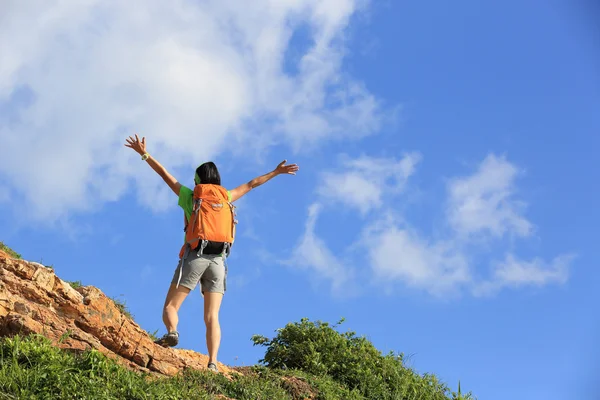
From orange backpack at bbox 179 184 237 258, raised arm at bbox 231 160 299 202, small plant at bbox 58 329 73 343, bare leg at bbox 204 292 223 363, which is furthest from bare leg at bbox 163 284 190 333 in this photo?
raised arm at bbox 231 160 299 202

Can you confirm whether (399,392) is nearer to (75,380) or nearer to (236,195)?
(236,195)

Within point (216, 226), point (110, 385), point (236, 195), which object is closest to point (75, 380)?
point (110, 385)

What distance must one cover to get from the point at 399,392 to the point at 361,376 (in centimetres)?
61

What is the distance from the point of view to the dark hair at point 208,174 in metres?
10.6

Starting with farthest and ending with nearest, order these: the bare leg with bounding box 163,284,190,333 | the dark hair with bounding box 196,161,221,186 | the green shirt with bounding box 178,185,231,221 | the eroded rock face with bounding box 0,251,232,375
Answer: the dark hair with bounding box 196,161,221,186 → the green shirt with bounding box 178,185,231,221 → the bare leg with bounding box 163,284,190,333 → the eroded rock face with bounding box 0,251,232,375

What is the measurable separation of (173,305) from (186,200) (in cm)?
157

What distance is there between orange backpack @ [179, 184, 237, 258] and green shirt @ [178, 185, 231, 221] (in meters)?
0.14

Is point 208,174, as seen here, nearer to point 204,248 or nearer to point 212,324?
point 204,248

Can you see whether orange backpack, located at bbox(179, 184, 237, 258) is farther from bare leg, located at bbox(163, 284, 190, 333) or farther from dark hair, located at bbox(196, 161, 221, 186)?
bare leg, located at bbox(163, 284, 190, 333)

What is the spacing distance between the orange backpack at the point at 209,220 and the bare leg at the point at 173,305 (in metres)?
0.50

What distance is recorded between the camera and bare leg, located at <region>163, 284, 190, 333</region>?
975 centimetres

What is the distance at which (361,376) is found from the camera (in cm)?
1073

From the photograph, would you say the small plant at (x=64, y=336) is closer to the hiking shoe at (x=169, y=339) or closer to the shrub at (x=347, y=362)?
the hiking shoe at (x=169, y=339)

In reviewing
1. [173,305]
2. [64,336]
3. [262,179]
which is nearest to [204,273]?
[173,305]
